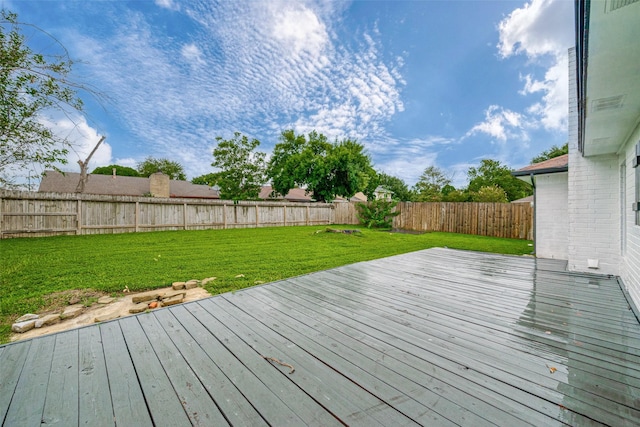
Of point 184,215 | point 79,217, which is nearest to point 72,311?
point 79,217

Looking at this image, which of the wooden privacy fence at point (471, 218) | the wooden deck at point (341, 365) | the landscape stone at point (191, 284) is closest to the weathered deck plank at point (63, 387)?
the wooden deck at point (341, 365)

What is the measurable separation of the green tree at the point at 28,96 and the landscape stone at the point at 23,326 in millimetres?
1706

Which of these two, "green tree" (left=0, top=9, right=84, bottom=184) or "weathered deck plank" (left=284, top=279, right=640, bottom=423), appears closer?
"weathered deck plank" (left=284, top=279, right=640, bottom=423)

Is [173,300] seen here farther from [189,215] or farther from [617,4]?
[189,215]

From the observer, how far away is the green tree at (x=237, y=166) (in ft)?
62.7

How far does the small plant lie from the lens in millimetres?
13992

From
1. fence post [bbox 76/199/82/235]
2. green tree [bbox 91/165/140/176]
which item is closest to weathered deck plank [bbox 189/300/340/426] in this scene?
fence post [bbox 76/199/82/235]

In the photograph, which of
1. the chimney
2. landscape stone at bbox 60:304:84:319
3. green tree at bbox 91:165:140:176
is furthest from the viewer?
green tree at bbox 91:165:140:176

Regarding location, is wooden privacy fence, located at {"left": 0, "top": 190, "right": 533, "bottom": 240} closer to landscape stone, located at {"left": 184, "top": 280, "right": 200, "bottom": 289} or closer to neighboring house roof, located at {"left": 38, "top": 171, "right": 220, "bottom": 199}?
landscape stone, located at {"left": 184, "top": 280, "right": 200, "bottom": 289}

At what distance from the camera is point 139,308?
264cm

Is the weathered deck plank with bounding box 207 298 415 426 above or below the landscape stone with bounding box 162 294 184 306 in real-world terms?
above

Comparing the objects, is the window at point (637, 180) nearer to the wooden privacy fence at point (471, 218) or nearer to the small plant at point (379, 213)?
the wooden privacy fence at point (471, 218)

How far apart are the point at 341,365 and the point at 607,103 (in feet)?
10.3

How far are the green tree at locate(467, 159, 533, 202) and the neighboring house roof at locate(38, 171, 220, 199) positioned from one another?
1105 inches
